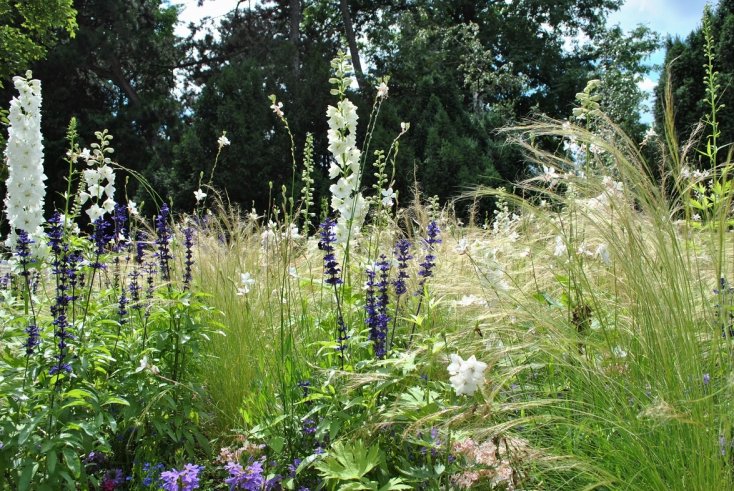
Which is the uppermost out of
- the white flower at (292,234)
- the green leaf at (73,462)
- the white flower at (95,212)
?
the white flower at (95,212)

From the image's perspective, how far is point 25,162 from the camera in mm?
3018

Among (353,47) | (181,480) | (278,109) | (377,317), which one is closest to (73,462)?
(181,480)

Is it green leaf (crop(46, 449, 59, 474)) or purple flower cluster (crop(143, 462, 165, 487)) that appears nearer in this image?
green leaf (crop(46, 449, 59, 474))

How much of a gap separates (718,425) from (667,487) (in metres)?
0.25

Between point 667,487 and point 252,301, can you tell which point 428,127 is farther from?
point 667,487

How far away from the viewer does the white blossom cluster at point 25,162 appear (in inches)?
117

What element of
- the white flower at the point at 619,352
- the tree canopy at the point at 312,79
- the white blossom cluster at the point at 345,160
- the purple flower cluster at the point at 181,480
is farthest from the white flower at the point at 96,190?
the tree canopy at the point at 312,79

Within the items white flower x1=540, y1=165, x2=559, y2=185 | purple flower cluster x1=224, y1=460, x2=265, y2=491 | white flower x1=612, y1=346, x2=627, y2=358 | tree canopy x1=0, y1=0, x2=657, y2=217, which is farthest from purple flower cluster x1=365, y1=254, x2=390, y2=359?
tree canopy x1=0, y1=0, x2=657, y2=217

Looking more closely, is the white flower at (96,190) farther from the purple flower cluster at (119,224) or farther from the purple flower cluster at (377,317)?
the purple flower cluster at (377,317)

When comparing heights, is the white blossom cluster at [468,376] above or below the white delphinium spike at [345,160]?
below

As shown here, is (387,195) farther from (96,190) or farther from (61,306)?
(61,306)

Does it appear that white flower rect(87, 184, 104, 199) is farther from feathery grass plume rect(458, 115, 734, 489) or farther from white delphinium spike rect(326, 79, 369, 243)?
feathery grass plume rect(458, 115, 734, 489)

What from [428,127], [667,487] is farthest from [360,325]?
[428,127]

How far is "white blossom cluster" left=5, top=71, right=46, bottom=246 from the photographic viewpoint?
298cm
